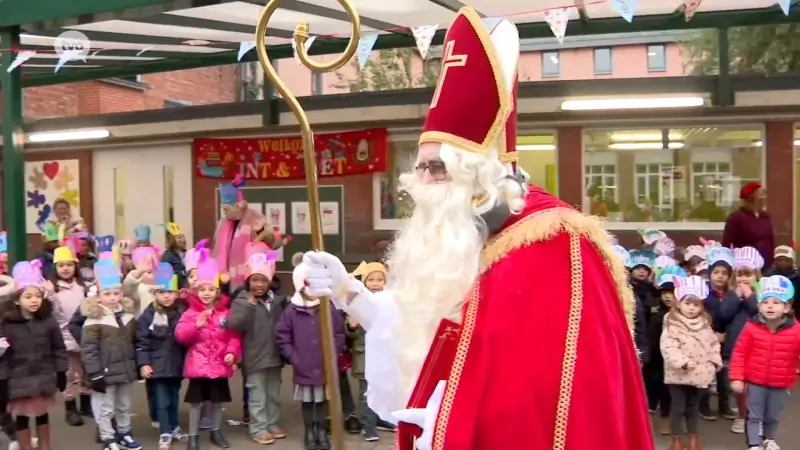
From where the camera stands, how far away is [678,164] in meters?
10.4

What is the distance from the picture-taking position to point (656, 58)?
33.7 m

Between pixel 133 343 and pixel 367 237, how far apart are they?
535 cm

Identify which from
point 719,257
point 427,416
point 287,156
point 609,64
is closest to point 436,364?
point 427,416

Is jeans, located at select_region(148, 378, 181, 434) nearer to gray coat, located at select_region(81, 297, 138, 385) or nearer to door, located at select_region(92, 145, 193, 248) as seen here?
gray coat, located at select_region(81, 297, 138, 385)

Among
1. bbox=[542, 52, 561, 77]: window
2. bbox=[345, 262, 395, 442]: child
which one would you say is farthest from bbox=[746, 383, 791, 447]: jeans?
bbox=[542, 52, 561, 77]: window

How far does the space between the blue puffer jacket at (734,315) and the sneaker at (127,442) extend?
486cm

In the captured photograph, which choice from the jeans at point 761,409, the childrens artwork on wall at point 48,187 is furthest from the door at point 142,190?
the jeans at point 761,409

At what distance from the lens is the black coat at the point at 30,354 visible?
609 centimetres

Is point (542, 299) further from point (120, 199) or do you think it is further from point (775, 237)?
point (120, 199)

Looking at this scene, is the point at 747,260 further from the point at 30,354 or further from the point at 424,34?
the point at 30,354

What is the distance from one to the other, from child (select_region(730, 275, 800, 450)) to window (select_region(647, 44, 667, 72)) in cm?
2895

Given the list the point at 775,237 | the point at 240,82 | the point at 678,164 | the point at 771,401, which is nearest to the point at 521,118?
the point at 678,164

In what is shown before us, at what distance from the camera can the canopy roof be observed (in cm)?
725

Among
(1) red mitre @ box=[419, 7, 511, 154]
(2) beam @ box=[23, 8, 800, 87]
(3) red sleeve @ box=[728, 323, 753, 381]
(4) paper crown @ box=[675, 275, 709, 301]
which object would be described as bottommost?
(3) red sleeve @ box=[728, 323, 753, 381]
